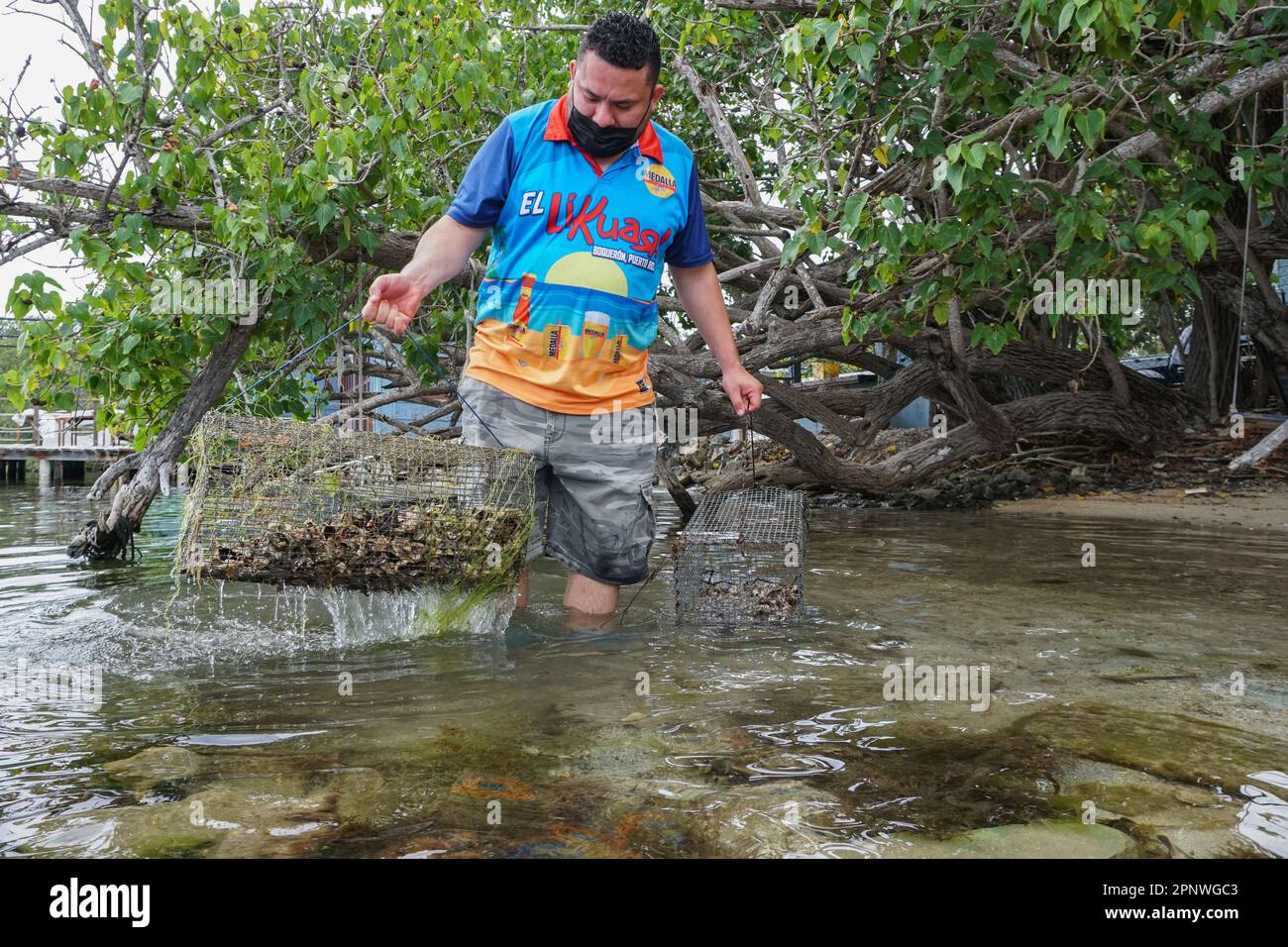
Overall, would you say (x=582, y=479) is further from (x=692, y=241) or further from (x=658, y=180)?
(x=658, y=180)

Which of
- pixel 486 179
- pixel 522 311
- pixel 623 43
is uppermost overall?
pixel 623 43

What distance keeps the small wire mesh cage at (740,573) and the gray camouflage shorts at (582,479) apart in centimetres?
61

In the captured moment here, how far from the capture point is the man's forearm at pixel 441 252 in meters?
3.62

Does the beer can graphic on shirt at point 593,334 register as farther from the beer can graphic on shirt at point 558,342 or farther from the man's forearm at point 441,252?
the man's forearm at point 441,252

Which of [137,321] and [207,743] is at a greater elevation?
[137,321]

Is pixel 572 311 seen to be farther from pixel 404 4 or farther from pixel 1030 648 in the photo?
pixel 404 4

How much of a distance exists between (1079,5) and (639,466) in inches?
96.3

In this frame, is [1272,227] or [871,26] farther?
[1272,227]

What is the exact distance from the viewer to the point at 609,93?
3.57 metres

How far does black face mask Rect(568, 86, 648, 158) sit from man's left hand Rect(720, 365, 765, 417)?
3.19 feet

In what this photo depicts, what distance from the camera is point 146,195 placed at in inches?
243

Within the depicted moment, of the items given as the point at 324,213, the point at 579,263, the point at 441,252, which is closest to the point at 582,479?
the point at 579,263

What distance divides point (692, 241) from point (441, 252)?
3.30 feet
